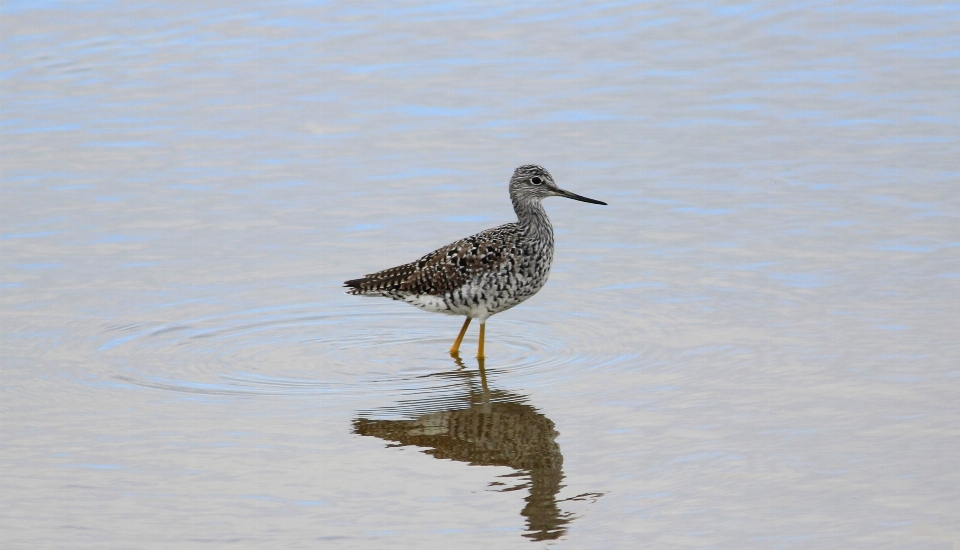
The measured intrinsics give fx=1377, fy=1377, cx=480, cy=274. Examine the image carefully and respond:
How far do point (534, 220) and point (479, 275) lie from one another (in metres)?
0.79

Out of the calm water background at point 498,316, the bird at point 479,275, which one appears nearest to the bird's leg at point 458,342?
the bird at point 479,275

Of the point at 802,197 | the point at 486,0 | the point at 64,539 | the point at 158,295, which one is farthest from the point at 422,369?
the point at 486,0

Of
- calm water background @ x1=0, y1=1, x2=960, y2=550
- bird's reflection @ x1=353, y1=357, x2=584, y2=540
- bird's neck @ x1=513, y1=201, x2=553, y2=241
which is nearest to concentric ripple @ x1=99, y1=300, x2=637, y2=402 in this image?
calm water background @ x1=0, y1=1, x2=960, y2=550

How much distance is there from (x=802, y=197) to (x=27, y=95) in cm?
1017

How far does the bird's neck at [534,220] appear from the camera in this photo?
1102 centimetres

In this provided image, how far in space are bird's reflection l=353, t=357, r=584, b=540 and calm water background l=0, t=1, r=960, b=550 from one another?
3cm

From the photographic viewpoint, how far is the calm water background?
7738 mm

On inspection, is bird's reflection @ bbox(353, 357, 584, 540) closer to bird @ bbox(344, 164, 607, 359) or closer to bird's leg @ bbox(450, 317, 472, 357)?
bird's leg @ bbox(450, 317, 472, 357)

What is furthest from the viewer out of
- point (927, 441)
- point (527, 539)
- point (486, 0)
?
point (486, 0)

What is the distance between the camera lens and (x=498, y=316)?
11.9 metres

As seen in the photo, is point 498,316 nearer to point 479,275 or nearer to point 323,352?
point 479,275

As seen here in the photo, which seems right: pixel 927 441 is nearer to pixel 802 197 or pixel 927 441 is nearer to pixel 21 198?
pixel 802 197

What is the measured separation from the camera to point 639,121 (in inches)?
617

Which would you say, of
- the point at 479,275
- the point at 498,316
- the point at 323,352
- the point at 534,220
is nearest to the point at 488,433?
the point at 479,275
